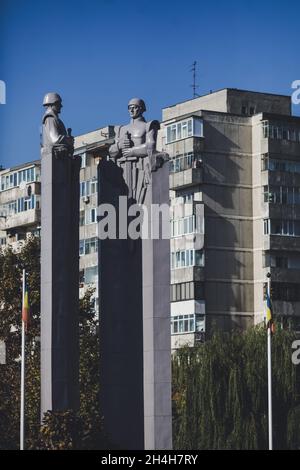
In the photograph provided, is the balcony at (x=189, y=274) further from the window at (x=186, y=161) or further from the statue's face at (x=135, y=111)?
the statue's face at (x=135, y=111)

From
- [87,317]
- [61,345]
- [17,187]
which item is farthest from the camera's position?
[17,187]

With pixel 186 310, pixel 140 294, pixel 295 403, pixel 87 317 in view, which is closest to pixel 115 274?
pixel 140 294

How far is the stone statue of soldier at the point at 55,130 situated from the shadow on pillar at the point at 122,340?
1479 mm

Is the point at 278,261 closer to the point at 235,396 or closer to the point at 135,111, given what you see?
the point at 235,396

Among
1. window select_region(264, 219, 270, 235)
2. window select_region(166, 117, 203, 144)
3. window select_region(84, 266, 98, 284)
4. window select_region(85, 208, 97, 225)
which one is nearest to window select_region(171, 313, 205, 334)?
window select_region(84, 266, 98, 284)

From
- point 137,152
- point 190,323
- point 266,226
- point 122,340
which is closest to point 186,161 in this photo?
point 266,226

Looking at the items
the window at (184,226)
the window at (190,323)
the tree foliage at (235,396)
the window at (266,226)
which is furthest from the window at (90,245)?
the tree foliage at (235,396)

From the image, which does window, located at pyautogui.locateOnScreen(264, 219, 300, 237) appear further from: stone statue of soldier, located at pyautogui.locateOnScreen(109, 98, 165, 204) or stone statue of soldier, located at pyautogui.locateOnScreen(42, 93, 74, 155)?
stone statue of soldier, located at pyautogui.locateOnScreen(42, 93, 74, 155)

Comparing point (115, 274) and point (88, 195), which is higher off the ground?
point (88, 195)

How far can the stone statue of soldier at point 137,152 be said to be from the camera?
100 ft

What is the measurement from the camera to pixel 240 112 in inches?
2434

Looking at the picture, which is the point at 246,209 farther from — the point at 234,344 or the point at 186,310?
the point at 234,344
